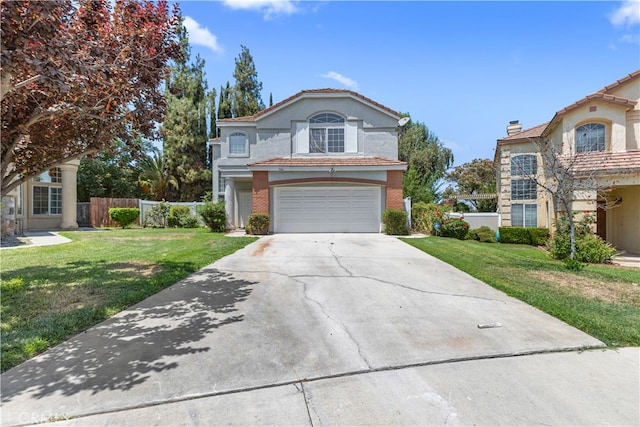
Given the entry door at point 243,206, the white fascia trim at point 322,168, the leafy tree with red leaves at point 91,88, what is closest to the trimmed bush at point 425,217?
the white fascia trim at point 322,168

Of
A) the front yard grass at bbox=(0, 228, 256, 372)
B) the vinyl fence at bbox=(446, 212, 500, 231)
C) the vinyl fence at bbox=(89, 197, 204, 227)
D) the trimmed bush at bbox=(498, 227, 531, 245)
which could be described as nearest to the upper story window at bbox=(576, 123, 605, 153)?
the trimmed bush at bbox=(498, 227, 531, 245)

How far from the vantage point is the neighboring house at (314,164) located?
56.4 feet

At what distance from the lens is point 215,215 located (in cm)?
1798

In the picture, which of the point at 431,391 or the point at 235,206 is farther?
the point at 235,206

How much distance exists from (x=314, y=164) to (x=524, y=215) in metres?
12.2

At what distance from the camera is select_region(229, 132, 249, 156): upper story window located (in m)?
20.5

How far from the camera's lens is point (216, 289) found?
639 cm

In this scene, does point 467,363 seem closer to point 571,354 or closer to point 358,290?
point 571,354

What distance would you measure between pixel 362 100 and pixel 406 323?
16.0m

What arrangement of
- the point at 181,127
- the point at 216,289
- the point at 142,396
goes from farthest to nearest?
1. the point at 181,127
2. the point at 216,289
3. the point at 142,396

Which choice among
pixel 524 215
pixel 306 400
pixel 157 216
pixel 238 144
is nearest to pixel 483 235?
pixel 524 215

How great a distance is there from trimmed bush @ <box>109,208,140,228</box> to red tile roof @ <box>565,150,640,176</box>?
78.0 feet

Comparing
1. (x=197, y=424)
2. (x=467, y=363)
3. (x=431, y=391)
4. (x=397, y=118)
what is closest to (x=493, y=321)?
(x=467, y=363)

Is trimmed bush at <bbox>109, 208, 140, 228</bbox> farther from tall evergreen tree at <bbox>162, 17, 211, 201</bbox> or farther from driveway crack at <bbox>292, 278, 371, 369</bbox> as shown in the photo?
driveway crack at <bbox>292, 278, 371, 369</bbox>
